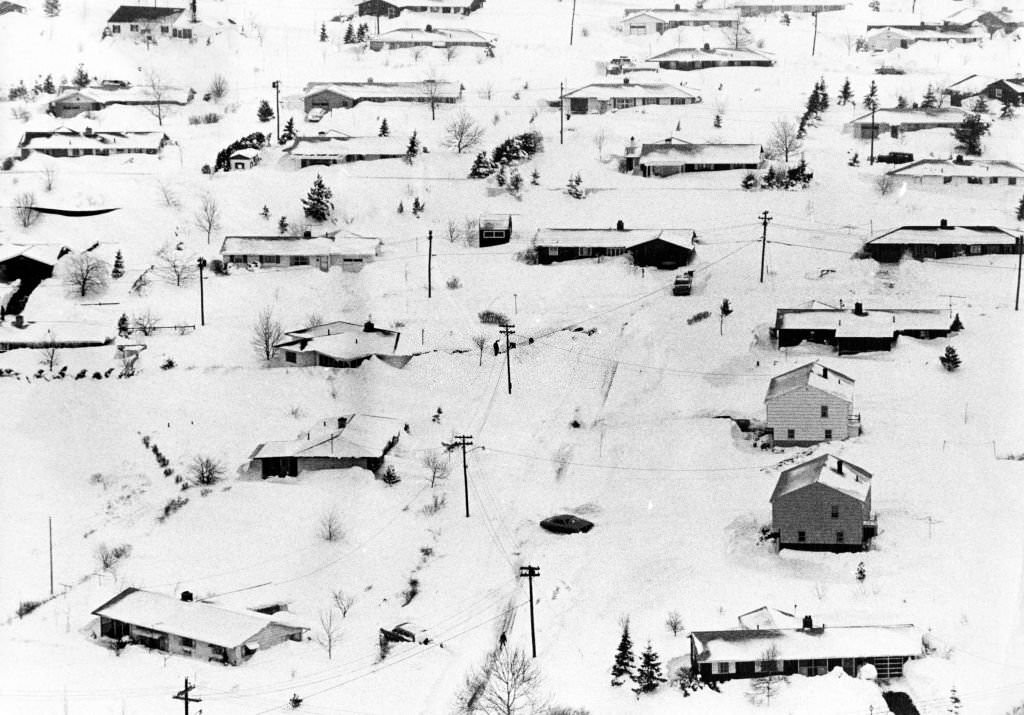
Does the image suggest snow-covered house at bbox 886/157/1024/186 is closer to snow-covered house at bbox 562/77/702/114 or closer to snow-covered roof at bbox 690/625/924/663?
snow-covered house at bbox 562/77/702/114

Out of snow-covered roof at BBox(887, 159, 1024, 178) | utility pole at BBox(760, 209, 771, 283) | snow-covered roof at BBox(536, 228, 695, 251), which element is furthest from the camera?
snow-covered roof at BBox(887, 159, 1024, 178)

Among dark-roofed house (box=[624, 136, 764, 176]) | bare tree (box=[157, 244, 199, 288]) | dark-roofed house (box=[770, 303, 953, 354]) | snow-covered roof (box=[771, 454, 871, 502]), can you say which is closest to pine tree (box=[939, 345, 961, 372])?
dark-roofed house (box=[770, 303, 953, 354])

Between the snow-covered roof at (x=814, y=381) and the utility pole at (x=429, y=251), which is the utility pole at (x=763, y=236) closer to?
the snow-covered roof at (x=814, y=381)

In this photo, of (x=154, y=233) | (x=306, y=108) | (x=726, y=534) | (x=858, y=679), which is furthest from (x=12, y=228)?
(x=858, y=679)

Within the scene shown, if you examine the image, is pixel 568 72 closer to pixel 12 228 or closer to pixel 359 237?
pixel 359 237

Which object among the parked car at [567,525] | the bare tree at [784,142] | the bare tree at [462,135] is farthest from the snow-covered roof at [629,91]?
the parked car at [567,525]
